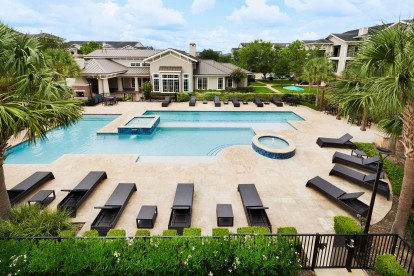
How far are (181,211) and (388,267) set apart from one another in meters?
6.29

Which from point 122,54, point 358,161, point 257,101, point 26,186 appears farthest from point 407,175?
point 122,54

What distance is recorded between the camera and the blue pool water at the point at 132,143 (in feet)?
54.9

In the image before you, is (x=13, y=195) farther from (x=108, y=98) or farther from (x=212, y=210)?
(x=108, y=98)

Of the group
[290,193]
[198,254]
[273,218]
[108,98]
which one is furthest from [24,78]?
[108,98]

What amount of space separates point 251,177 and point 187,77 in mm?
24928

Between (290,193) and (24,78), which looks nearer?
(24,78)

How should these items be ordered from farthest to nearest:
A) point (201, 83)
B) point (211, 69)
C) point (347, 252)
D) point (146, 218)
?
point (211, 69)
point (201, 83)
point (146, 218)
point (347, 252)

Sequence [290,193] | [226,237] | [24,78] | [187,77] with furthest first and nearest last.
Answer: [187,77], [290,193], [24,78], [226,237]

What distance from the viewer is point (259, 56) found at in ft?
176

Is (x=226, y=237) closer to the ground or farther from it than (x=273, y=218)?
farther from it

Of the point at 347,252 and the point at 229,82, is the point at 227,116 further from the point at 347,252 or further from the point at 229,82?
the point at 347,252

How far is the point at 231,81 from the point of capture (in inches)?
1485

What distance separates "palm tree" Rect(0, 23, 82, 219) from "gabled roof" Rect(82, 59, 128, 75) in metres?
25.3

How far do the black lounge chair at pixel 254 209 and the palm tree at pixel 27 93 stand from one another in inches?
260
